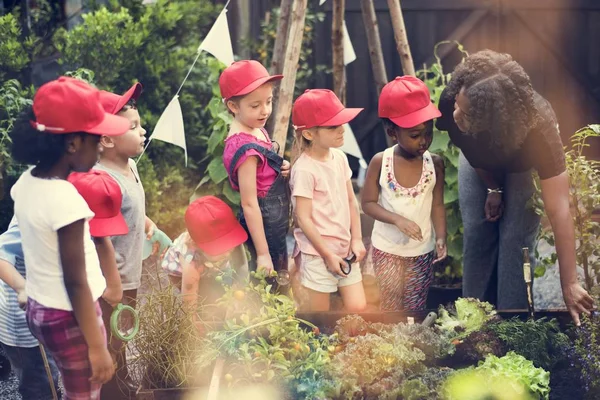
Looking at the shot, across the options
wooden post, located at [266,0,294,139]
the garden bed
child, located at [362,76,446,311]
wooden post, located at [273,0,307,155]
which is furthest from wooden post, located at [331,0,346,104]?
the garden bed

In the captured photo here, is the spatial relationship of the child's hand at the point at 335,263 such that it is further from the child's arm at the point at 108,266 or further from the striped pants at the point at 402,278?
the child's arm at the point at 108,266

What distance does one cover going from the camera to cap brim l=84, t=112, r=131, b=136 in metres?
2.85

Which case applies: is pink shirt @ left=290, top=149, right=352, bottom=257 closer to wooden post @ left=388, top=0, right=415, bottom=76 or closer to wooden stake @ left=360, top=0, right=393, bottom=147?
wooden post @ left=388, top=0, right=415, bottom=76

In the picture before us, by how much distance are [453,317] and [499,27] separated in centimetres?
361

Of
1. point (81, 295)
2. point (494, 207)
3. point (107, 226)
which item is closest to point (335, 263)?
point (494, 207)

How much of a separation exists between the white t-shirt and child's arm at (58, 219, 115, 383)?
0.10ft

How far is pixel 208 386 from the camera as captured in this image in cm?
347

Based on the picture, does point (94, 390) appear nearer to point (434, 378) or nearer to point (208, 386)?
point (208, 386)

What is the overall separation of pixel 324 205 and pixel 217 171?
1.85 metres

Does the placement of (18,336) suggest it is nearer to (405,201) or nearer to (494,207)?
(405,201)

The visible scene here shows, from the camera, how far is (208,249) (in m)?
4.05

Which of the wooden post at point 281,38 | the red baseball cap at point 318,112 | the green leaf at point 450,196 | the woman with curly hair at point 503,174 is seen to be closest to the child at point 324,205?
the red baseball cap at point 318,112

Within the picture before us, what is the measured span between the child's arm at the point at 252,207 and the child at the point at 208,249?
96 millimetres

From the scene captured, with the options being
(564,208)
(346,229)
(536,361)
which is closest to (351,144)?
(346,229)
